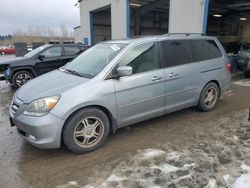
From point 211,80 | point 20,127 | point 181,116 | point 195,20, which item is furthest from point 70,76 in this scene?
point 195,20

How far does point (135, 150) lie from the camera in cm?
327

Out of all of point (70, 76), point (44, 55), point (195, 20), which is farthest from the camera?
point (195, 20)

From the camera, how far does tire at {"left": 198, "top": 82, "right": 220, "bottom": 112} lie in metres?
4.65

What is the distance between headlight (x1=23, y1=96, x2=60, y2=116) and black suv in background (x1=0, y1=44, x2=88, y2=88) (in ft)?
16.9

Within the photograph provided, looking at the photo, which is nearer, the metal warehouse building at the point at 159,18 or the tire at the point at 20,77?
the tire at the point at 20,77

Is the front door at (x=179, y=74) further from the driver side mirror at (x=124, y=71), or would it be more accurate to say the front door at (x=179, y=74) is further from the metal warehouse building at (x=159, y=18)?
the metal warehouse building at (x=159, y=18)

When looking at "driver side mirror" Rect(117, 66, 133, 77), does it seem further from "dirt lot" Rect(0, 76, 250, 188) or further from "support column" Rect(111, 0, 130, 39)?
"support column" Rect(111, 0, 130, 39)

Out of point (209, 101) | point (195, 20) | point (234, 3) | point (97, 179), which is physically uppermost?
point (234, 3)

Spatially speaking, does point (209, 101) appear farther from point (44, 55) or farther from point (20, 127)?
point (44, 55)

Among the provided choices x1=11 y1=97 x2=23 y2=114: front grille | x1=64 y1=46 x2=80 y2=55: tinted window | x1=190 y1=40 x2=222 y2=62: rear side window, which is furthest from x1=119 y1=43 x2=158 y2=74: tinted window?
x1=64 y1=46 x2=80 y2=55: tinted window

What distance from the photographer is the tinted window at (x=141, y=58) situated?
351 cm

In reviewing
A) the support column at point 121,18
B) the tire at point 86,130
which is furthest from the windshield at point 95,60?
the support column at point 121,18

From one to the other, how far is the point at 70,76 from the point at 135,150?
163 centimetres

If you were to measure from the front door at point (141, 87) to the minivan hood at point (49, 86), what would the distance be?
68 cm
